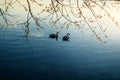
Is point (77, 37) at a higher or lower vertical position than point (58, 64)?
higher

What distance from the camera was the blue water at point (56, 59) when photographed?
17.6m

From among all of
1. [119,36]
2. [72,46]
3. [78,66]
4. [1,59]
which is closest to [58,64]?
[78,66]

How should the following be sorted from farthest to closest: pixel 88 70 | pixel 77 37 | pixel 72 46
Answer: pixel 77 37 → pixel 72 46 → pixel 88 70

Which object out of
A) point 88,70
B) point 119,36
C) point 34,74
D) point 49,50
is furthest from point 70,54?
point 119,36

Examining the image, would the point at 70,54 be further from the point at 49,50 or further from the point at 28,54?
the point at 28,54

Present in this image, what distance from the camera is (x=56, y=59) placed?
20.4 metres

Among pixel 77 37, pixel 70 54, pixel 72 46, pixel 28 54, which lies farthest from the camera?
pixel 77 37

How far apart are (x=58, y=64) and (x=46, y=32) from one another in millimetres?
10124

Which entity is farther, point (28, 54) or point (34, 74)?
point (28, 54)

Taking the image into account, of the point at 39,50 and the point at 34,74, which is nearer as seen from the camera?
the point at 34,74

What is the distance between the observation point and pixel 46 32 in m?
29.0

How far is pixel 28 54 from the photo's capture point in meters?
21.0

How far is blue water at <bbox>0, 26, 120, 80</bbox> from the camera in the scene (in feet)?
57.8

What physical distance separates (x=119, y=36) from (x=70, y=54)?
11.5 metres
